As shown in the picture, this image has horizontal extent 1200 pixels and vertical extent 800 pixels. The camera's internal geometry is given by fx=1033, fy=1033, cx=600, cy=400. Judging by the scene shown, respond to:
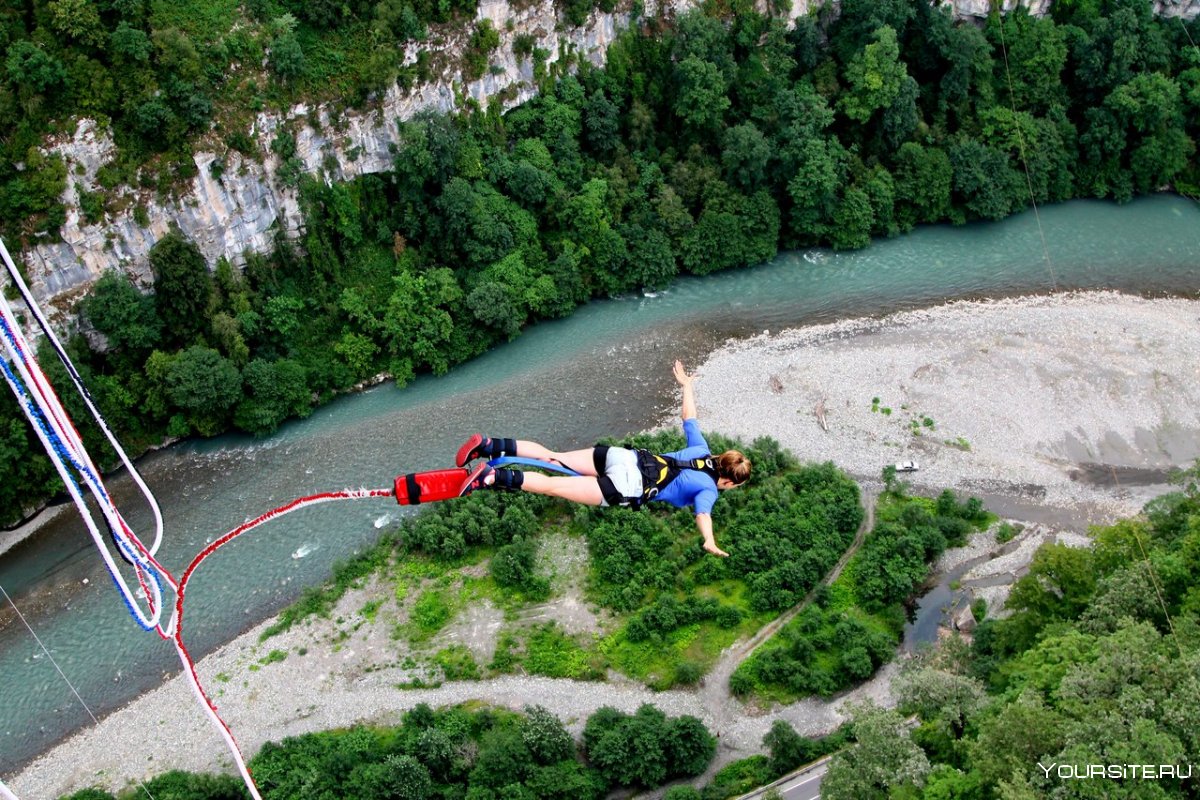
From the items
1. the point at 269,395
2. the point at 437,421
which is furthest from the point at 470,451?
the point at 269,395

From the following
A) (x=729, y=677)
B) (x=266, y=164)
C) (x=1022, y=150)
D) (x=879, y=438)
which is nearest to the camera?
(x=729, y=677)

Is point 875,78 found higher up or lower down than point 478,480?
higher up

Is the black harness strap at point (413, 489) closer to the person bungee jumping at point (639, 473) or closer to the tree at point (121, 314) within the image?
the person bungee jumping at point (639, 473)

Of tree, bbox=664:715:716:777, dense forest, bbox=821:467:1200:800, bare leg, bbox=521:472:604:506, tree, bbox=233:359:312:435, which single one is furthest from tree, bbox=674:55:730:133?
bare leg, bbox=521:472:604:506

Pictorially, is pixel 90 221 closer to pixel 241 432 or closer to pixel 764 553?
pixel 241 432

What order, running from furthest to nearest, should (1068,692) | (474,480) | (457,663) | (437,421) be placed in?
(437,421)
(457,663)
(1068,692)
(474,480)

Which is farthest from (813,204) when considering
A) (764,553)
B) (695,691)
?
(695,691)

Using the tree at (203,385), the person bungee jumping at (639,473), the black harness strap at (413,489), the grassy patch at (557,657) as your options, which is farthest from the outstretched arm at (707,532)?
the tree at (203,385)

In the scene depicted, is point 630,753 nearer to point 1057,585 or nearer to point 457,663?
point 457,663
